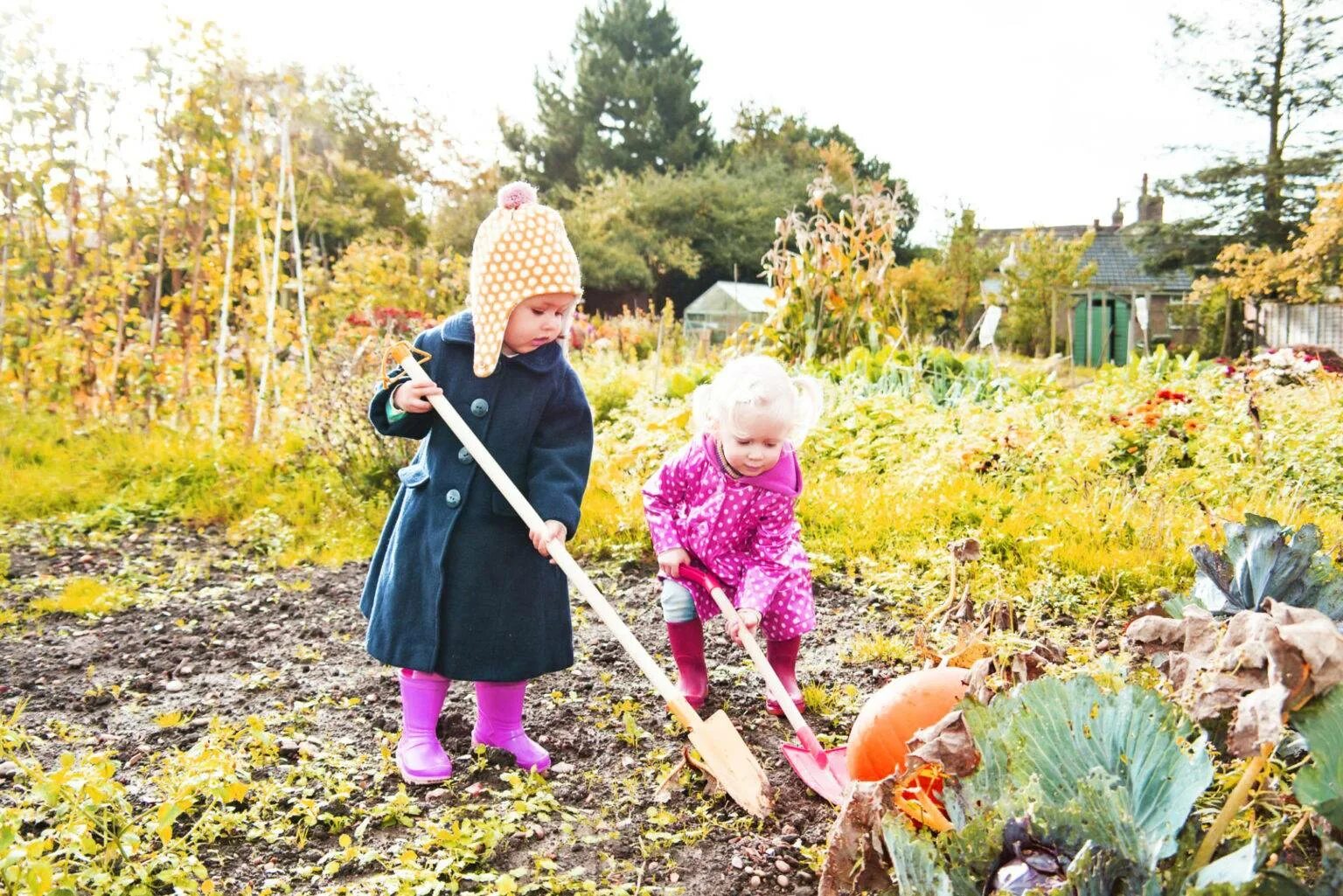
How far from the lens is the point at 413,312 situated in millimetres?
7781

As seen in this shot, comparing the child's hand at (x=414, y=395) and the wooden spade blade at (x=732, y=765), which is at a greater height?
the child's hand at (x=414, y=395)

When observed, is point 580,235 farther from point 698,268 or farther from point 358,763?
point 358,763

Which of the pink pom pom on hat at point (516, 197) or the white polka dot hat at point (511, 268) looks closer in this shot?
the white polka dot hat at point (511, 268)

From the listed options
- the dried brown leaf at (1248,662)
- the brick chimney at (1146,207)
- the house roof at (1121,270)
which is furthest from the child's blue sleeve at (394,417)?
the brick chimney at (1146,207)

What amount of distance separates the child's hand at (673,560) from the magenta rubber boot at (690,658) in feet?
0.65

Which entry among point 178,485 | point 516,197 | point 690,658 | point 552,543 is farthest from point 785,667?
point 178,485

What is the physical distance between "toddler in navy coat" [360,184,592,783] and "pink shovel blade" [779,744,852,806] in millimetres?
629

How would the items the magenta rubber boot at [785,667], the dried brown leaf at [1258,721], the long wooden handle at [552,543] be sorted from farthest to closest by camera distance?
the magenta rubber boot at [785,667] < the long wooden handle at [552,543] < the dried brown leaf at [1258,721]

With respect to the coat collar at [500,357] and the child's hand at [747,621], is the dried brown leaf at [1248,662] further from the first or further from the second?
the coat collar at [500,357]

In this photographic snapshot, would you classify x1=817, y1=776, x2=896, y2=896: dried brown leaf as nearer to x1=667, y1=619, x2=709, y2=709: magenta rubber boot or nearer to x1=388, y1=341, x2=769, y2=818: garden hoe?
x1=388, y1=341, x2=769, y2=818: garden hoe

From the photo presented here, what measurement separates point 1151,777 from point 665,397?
21.3 ft

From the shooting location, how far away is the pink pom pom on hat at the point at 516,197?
8.25 ft

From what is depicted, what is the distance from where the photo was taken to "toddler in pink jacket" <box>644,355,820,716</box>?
287 cm

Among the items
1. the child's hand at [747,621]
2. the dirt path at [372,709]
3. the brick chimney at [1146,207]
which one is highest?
the brick chimney at [1146,207]
